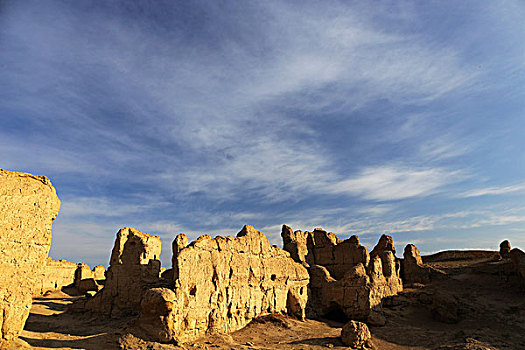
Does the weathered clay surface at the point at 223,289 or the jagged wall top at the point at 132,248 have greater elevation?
the jagged wall top at the point at 132,248

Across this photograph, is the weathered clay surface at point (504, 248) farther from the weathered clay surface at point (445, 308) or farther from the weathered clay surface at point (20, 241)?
the weathered clay surface at point (20, 241)

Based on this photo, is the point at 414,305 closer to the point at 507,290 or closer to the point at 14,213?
the point at 507,290

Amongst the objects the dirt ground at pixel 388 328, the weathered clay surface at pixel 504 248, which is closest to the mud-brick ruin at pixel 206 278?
the dirt ground at pixel 388 328

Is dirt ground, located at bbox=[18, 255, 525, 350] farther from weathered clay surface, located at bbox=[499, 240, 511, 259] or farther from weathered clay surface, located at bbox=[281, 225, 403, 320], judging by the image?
weathered clay surface, located at bbox=[499, 240, 511, 259]

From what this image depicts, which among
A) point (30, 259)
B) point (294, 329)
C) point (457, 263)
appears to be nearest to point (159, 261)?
point (294, 329)

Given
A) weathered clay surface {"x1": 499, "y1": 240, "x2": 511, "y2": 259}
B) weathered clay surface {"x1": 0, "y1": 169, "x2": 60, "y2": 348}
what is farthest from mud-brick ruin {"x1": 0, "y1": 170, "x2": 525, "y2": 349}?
weathered clay surface {"x1": 499, "y1": 240, "x2": 511, "y2": 259}

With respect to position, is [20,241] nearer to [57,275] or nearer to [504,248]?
[57,275]

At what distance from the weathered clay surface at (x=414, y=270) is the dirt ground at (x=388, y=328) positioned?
3.91 feet

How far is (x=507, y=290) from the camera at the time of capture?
2291 cm

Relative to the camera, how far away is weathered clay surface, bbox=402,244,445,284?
84.7 feet

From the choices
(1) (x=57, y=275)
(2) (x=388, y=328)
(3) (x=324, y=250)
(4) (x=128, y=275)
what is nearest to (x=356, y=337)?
(2) (x=388, y=328)

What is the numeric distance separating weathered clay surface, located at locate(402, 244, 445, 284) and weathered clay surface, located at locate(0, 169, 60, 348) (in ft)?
78.3

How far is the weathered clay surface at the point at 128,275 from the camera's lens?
17.3 meters

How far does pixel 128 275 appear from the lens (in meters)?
17.9
